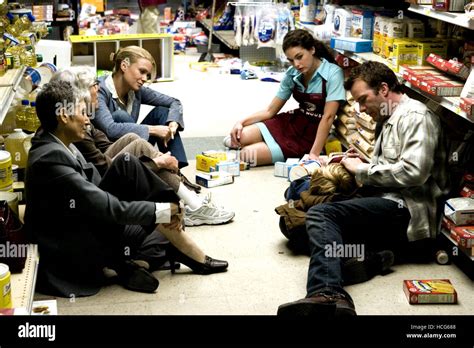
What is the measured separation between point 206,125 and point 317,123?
155cm

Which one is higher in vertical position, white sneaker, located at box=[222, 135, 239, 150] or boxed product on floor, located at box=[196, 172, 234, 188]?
white sneaker, located at box=[222, 135, 239, 150]

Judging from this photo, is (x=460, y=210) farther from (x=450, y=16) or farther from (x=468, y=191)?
(x=450, y=16)

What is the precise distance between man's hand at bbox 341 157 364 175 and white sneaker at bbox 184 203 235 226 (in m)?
0.90

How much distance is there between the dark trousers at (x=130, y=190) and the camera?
4.04 metres

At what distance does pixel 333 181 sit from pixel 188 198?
0.87m

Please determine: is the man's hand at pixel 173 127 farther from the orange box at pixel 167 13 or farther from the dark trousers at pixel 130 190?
the orange box at pixel 167 13

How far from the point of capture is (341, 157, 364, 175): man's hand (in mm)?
4500

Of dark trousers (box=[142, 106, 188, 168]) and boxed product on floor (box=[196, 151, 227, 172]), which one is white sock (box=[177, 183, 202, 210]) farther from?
boxed product on floor (box=[196, 151, 227, 172])

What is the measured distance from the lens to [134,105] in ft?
18.6

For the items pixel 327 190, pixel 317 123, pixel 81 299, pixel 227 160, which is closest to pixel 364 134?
pixel 317 123

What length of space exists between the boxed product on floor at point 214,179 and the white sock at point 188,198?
2.49 feet

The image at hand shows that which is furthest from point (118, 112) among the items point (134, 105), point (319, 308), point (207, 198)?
point (319, 308)

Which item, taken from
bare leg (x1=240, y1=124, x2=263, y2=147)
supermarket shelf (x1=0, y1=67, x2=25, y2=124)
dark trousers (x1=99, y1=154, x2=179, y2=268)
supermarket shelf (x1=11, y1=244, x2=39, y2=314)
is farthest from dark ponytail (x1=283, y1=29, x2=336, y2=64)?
supermarket shelf (x1=11, y1=244, x2=39, y2=314)

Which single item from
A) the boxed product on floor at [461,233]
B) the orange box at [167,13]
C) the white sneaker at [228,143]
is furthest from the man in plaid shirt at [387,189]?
the orange box at [167,13]
